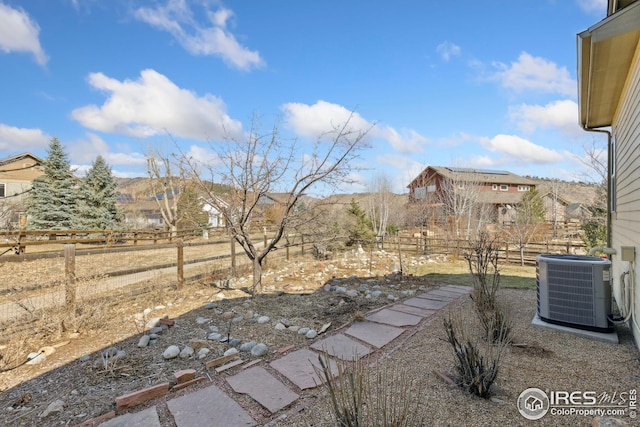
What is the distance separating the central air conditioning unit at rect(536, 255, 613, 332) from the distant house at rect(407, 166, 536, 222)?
1279 cm

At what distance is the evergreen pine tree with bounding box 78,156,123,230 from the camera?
15719 mm

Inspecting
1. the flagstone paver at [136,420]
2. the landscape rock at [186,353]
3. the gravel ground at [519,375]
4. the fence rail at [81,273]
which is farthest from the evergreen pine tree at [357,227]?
the flagstone paver at [136,420]

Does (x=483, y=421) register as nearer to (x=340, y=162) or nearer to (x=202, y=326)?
(x=202, y=326)

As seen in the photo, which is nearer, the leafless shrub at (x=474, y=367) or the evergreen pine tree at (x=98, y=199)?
the leafless shrub at (x=474, y=367)

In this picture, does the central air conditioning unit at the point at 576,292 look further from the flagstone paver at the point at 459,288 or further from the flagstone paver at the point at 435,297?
the flagstone paver at the point at 459,288

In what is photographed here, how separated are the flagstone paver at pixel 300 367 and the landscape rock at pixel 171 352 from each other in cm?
97

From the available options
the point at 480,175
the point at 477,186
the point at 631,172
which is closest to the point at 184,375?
the point at 631,172

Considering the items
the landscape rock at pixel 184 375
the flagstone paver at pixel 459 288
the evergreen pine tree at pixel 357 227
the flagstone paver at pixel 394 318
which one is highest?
the evergreen pine tree at pixel 357 227

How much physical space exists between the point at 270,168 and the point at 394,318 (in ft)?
9.69

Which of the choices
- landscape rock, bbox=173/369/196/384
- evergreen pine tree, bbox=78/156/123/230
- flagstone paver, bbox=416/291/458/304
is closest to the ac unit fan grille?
flagstone paver, bbox=416/291/458/304

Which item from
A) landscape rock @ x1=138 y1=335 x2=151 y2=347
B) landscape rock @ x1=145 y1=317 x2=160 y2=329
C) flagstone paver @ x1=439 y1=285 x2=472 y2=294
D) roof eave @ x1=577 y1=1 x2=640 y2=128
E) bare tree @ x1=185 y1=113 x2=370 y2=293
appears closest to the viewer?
roof eave @ x1=577 y1=1 x2=640 y2=128

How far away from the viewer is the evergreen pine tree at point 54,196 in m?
14.9

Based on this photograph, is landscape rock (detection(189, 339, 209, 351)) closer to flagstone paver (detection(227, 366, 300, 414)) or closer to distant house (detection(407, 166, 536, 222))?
flagstone paver (detection(227, 366, 300, 414))

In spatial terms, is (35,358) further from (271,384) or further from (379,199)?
(379,199)
